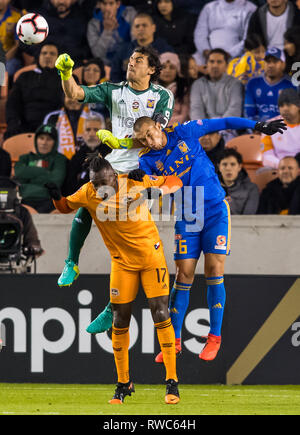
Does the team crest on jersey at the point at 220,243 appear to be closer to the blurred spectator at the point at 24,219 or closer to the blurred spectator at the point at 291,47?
the blurred spectator at the point at 24,219

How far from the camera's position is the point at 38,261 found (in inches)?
421

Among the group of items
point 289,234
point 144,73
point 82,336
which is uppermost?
point 144,73

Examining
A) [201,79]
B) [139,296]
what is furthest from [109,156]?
[201,79]

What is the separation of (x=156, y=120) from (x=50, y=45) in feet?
17.2

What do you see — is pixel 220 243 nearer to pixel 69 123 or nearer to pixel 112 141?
pixel 112 141

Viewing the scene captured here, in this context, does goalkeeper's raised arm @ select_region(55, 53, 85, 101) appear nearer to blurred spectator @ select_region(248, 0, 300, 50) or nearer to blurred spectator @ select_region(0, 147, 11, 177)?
blurred spectator @ select_region(0, 147, 11, 177)

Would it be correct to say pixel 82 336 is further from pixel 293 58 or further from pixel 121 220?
pixel 293 58

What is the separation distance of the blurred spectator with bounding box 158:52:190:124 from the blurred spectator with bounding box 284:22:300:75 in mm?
1407

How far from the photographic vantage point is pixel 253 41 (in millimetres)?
12578

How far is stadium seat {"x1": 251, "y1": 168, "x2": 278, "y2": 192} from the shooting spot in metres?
11.2

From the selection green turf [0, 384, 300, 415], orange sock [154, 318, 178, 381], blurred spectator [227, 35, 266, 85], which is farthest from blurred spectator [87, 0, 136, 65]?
orange sock [154, 318, 178, 381]

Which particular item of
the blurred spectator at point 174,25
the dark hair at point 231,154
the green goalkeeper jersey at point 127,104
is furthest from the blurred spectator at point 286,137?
the green goalkeeper jersey at point 127,104

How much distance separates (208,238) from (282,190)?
3129mm

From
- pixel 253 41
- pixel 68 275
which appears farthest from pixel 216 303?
pixel 253 41
